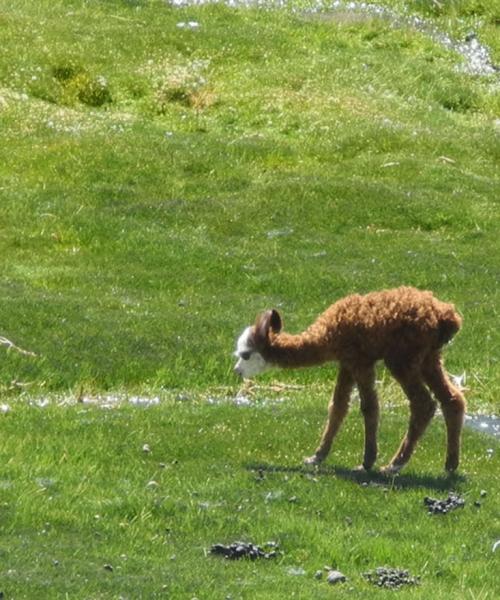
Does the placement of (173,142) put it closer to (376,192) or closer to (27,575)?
(376,192)

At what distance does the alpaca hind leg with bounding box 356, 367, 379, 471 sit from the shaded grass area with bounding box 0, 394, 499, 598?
1.00ft

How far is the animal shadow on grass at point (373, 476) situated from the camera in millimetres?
16516

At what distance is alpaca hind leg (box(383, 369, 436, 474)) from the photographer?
664 inches

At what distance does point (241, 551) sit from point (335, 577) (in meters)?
0.98

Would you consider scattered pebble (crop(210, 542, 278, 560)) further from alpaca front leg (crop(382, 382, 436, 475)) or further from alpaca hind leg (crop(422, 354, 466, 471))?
alpaca hind leg (crop(422, 354, 466, 471))

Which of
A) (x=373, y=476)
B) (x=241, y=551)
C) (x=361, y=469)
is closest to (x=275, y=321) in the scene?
(x=361, y=469)

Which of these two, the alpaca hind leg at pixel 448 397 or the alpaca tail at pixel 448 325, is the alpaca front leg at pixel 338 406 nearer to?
the alpaca hind leg at pixel 448 397

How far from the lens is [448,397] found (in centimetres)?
1709

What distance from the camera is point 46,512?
47.4 feet

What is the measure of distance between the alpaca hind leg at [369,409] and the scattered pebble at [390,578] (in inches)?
128

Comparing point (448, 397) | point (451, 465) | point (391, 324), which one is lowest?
point (451, 465)

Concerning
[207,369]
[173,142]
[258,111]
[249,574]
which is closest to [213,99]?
[258,111]

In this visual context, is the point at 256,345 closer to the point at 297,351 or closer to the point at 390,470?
the point at 297,351

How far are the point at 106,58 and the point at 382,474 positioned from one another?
3189 cm
